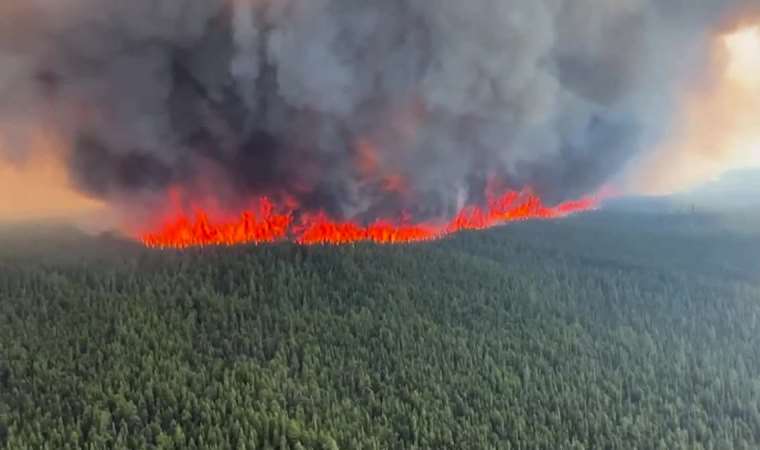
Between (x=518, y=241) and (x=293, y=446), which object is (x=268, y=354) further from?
(x=518, y=241)

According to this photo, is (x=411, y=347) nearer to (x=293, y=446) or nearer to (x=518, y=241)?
(x=293, y=446)

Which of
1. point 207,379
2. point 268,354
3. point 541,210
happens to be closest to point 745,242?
point 541,210

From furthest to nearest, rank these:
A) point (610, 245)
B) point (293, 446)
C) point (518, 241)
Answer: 1. point (610, 245)
2. point (518, 241)
3. point (293, 446)

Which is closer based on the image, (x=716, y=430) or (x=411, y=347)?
(x=716, y=430)

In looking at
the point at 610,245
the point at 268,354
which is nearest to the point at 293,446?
the point at 268,354

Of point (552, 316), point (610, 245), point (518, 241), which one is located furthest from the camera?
point (610, 245)

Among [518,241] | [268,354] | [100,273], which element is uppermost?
[518,241]

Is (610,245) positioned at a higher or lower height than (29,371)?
higher
